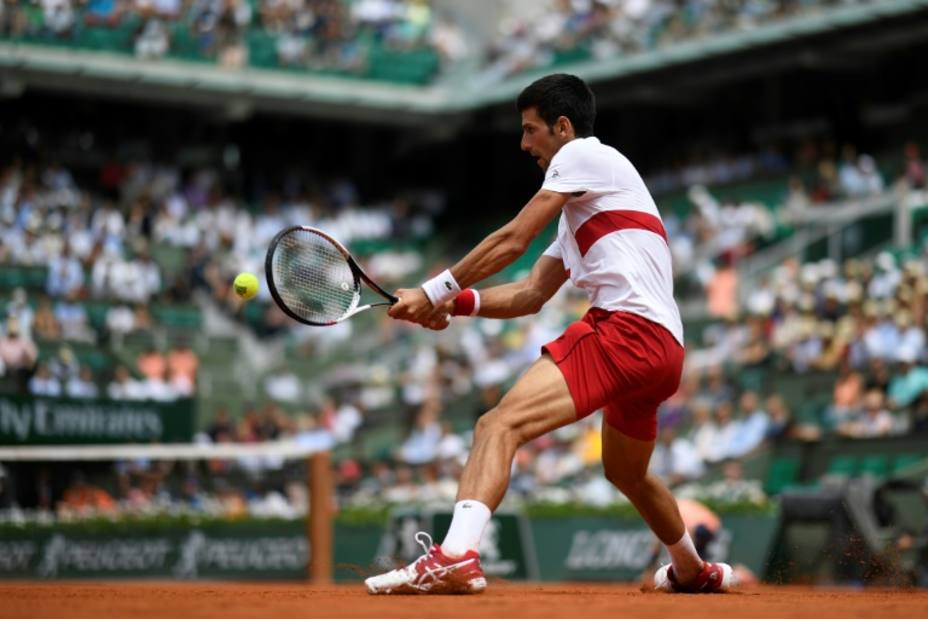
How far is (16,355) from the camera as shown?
19656 mm

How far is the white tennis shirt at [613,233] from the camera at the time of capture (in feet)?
24.1

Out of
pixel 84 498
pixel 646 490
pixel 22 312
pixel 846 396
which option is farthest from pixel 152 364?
pixel 646 490

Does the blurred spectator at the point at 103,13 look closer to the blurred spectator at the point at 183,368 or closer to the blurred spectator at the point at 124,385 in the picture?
the blurred spectator at the point at 183,368

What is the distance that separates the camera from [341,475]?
21484 millimetres

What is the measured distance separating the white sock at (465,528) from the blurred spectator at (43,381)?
1298 centimetres

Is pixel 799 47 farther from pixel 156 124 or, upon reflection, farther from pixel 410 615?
pixel 410 615

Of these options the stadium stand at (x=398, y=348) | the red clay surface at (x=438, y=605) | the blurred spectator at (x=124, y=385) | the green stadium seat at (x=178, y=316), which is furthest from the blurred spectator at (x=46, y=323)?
the red clay surface at (x=438, y=605)

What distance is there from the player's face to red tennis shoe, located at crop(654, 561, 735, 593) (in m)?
2.21

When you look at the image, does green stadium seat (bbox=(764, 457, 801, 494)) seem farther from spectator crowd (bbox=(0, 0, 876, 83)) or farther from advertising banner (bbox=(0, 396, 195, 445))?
spectator crowd (bbox=(0, 0, 876, 83))

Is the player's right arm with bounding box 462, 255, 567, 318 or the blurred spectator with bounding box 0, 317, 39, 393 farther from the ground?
the player's right arm with bounding box 462, 255, 567, 318

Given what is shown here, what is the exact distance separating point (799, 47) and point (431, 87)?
7824 mm

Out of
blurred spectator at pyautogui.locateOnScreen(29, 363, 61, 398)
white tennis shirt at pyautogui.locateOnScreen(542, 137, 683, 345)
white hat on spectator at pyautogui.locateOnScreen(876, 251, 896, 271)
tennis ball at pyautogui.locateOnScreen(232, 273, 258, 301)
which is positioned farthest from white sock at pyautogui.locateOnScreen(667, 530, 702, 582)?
white hat on spectator at pyautogui.locateOnScreen(876, 251, 896, 271)

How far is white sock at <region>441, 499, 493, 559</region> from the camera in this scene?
6.91m

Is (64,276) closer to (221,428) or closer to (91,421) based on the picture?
(221,428)
